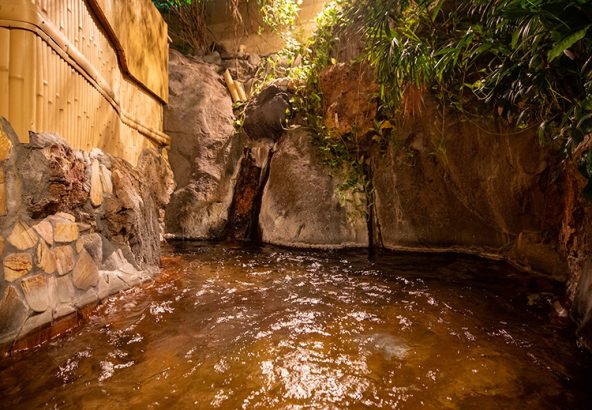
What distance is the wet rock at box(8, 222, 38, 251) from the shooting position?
1.92 meters

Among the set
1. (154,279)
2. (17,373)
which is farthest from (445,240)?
(17,373)

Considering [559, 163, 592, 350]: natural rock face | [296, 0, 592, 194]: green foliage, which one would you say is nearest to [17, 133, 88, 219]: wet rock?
[296, 0, 592, 194]: green foliage

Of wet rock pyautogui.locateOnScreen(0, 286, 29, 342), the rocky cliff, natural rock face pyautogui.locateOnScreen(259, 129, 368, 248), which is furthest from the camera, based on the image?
natural rock face pyautogui.locateOnScreen(259, 129, 368, 248)

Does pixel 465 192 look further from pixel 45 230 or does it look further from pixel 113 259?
pixel 45 230

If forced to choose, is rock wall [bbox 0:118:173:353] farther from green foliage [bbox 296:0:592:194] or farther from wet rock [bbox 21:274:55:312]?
green foliage [bbox 296:0:592:194]

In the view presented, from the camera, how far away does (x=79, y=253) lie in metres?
2.47

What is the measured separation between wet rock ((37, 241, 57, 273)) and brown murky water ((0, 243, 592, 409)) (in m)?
0.45

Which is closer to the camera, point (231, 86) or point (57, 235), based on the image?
point (57, 235)

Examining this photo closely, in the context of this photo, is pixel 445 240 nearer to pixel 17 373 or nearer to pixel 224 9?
pixel 17 373

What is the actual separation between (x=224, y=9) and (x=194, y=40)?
Answer: 4.20 feet

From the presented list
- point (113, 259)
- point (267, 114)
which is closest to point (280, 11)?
point (267, 114)

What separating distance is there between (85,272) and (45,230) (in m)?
0.49

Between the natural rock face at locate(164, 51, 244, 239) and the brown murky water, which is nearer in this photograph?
the brown murky water

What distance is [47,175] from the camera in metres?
2.17
